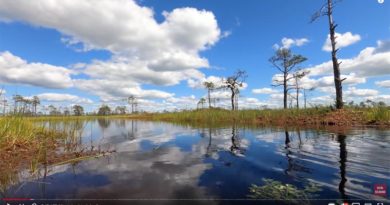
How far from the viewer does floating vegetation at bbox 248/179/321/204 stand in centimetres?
375

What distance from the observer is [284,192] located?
400cm

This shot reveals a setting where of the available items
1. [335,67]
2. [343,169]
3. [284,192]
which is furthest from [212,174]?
[335,67]

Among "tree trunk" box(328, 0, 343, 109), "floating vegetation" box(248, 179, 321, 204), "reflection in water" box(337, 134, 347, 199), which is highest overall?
"tree trunk" box(328, 0, 343, 109)

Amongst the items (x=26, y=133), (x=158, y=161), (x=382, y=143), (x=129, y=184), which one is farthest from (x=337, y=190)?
(x=26, y=133)

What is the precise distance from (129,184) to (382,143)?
7.42 metres

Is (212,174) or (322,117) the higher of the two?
(322,117)

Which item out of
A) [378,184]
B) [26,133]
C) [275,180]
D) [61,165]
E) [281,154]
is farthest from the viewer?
[26,133]

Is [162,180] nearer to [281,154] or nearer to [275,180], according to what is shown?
[275,180]

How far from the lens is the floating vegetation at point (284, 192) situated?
3750mm

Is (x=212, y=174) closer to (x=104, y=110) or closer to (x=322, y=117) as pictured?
(x=322, y=117)

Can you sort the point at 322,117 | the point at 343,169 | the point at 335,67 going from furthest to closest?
the point at 335,67, the point at 322,117, the point at 343,169

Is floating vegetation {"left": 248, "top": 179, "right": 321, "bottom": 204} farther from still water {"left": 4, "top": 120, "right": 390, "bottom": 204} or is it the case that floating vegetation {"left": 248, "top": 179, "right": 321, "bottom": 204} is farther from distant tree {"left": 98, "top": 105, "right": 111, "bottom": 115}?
distant tree {"left": 98, "top": 105, "right": 111, "bottom": 115}

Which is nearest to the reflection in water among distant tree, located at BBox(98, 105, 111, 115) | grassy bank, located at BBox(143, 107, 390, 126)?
grassy bank, located at BBox(143, 107, 390, 126)

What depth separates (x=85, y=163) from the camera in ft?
22.0
